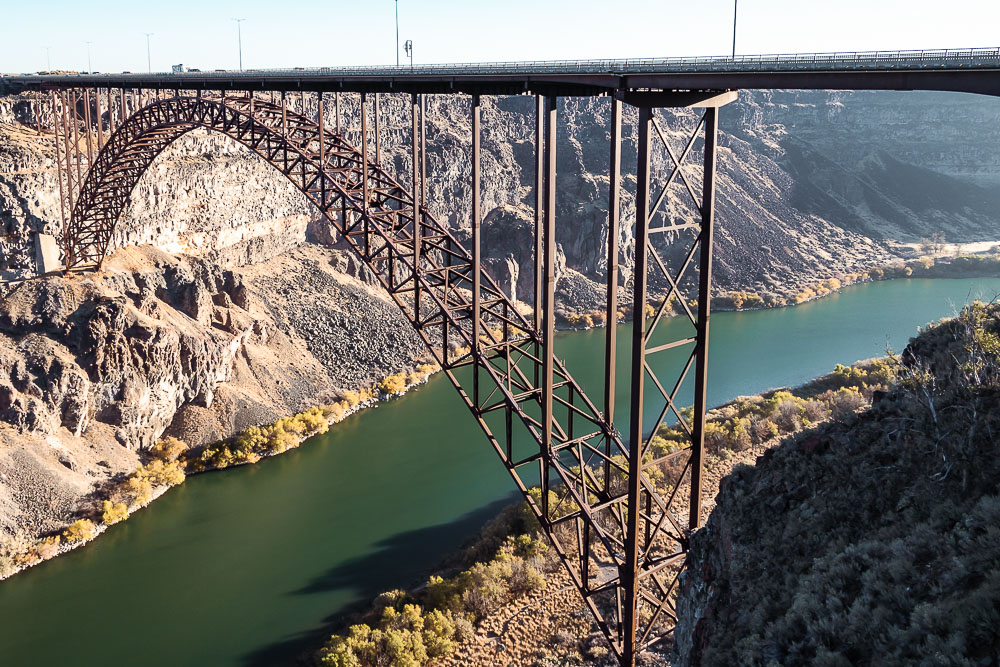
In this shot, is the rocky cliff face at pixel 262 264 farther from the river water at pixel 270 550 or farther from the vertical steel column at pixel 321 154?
the vertical steel column at pixel 321 154

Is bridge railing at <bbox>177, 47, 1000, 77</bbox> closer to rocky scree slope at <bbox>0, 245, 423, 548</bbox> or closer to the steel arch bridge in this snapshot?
the steel arch bridge

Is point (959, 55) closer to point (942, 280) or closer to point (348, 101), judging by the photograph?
point (348, 101)

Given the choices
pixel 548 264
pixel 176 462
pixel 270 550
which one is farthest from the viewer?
pixel 176 462

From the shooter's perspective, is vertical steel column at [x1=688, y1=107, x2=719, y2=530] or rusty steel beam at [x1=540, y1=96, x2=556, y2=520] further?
rusty steel beam at [x1=540, y1=96, x2=556, y2=520]

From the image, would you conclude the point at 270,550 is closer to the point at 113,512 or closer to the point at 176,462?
the point at 113,512

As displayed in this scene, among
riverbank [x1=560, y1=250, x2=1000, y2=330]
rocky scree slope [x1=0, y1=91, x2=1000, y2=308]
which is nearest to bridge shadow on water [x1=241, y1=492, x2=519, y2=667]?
rocky scree slope [x1=0, y1=91, x2=1000, y2=308]

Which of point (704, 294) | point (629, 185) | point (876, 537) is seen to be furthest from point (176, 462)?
point (629, 185)
